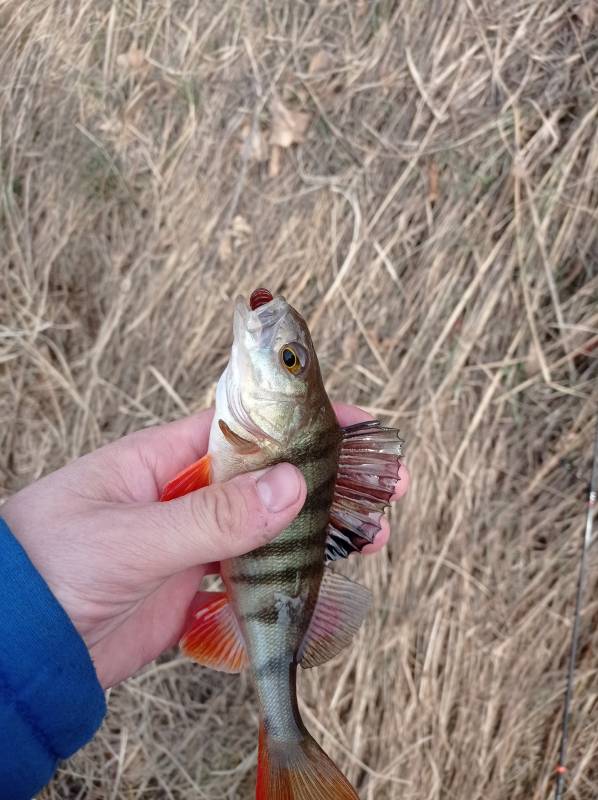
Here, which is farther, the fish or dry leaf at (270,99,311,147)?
dry leaf at (270,99,311,147)

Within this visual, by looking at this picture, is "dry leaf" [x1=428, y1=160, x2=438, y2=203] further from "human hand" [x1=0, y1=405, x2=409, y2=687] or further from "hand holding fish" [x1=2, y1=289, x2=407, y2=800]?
"human hand" [x1=0, y1=405, x2=409, y2=687]

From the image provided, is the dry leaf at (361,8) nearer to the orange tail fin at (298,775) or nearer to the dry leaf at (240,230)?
the dry leaf at (240,230)

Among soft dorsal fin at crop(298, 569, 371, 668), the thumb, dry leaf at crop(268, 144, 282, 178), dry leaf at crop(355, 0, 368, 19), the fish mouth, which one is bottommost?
soft dorsal fin at crop(298, 569, 371, 668)

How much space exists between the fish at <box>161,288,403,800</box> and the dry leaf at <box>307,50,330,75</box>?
6.82ft

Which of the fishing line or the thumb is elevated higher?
the thumb

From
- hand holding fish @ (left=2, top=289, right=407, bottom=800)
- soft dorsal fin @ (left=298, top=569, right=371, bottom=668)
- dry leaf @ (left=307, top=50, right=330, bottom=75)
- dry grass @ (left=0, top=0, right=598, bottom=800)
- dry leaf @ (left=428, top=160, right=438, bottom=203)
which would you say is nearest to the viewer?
hand holding fish @ (left=2, top=289, right=407, bottom=800)

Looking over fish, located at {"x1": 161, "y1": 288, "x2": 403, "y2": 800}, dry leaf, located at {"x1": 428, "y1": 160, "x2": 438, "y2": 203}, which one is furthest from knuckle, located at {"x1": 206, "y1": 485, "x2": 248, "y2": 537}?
dry leaf, located at {"x1": 428, "y1": 160, "x2": 438, "y2": 203}

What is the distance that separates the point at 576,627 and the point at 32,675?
219cm

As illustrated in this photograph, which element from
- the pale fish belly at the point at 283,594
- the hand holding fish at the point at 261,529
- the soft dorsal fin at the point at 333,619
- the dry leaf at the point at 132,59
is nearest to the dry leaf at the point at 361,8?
the dry leaf at the point at 132,59

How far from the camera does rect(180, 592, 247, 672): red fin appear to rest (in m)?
1.86

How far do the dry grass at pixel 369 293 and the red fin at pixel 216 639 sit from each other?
128 centimetres

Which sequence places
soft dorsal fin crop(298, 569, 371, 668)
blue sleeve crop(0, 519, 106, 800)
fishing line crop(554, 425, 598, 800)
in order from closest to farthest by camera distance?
1. blue sleeve crop(0, 519, 106, 800)
2. soft dorsal fin crop(298, 569, 371, 668)
3. fishing line crop(554, 425, 598, 800)

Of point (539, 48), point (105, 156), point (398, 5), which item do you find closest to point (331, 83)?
point (398, 5)

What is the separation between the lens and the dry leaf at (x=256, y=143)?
3.38 m
